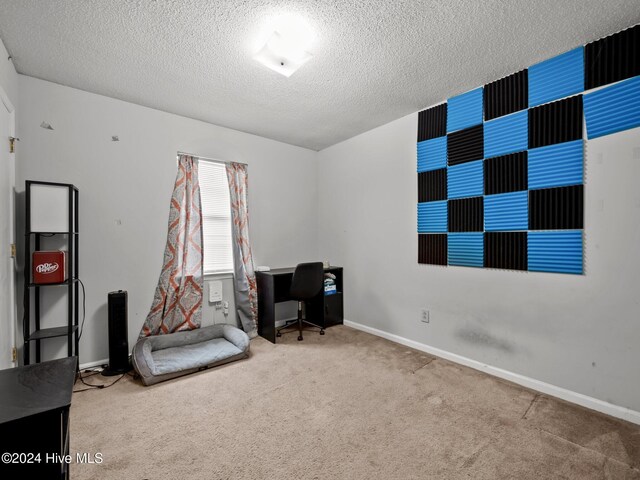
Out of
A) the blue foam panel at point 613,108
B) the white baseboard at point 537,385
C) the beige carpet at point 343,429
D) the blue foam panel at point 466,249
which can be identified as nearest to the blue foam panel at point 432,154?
the blue foam panel at point 466,249

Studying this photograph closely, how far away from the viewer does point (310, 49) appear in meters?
2.13

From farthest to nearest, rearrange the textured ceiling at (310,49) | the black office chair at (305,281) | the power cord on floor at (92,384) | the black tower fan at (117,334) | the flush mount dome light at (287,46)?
the black office chair at (305,281), the black tower fan at (117,334), the power cord on floor at (92,384), the flush mount dome light at (287,46), the textured ceiling at (310,49)

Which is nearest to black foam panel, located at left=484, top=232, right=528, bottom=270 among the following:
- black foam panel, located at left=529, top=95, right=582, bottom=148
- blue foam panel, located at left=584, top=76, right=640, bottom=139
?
black foam panel, located at left=529, top=95, right=582, bottom=148

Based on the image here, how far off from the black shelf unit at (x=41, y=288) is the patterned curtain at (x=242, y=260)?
153 centimetres

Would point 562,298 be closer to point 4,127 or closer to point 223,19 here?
point 223,19

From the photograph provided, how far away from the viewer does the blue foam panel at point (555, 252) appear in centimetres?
214

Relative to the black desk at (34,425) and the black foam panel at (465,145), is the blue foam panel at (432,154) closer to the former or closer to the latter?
the black foam panel at (465,145)

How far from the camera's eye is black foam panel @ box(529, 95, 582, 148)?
2.14 metres

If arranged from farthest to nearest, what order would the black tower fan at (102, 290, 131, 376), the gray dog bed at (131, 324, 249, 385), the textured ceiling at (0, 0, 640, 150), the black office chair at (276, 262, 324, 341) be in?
the black office chair at (276, 262, 324, 341) → the black tower fan at (102, 290, 131, 376) → the gray dog bed at (131, 324, 249, 385) → the textured ceiling at (0, 0, 640, 150)

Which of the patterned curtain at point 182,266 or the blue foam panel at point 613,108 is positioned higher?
the blue foam panel at point 613,108

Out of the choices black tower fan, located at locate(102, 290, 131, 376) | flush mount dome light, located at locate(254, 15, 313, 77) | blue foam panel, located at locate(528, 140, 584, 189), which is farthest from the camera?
black tower fan, located at locate(102, 290, 131, 376)

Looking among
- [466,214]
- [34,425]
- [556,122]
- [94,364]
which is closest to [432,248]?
[466,214]

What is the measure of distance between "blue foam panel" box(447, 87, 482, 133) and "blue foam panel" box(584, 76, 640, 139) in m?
0.77

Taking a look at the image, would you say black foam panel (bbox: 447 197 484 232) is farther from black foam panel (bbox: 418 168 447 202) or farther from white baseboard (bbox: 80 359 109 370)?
white baseboard (bbox: 80 359 109 370)
